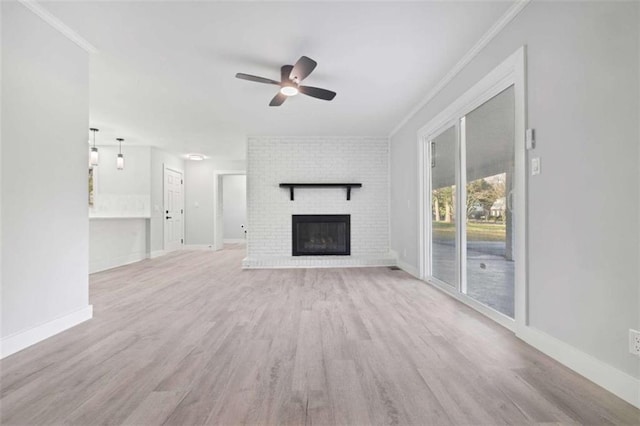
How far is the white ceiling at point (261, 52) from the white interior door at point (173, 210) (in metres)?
2.93

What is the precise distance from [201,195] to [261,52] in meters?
6.48

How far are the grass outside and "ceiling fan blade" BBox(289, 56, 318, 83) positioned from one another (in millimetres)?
2162

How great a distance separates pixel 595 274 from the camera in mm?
1662

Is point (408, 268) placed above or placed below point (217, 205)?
below

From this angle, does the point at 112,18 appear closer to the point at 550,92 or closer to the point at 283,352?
the point at 283,352

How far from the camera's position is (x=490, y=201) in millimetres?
2828

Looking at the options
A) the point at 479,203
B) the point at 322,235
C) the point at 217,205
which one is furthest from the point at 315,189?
the point at 217,205

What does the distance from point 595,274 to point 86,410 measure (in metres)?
2.65

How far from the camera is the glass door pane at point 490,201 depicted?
2.59 meters

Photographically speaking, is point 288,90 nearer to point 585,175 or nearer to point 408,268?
point 585,175

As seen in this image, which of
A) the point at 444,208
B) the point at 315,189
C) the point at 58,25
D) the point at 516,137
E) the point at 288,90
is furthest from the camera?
the point at 315,189

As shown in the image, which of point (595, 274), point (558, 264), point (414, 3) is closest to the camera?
point (595, 274)

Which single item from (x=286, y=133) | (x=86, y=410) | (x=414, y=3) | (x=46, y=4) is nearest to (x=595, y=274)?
(x=414, y=3)

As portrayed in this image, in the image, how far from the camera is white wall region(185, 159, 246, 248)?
28.2 ft
